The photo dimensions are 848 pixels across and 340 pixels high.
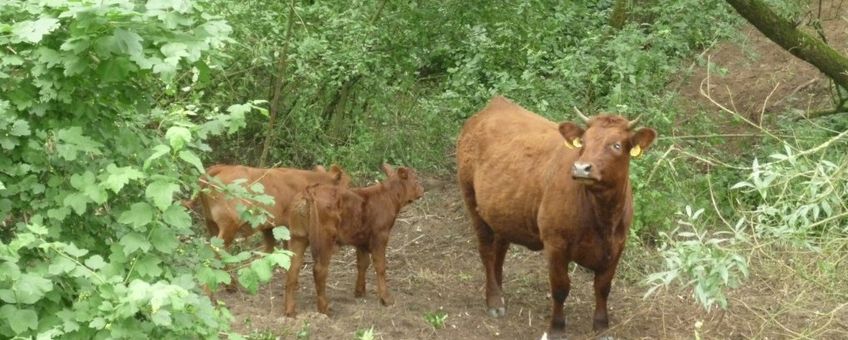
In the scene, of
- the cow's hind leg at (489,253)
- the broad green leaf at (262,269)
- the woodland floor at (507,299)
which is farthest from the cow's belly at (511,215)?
the broad green leaf at (262,269)

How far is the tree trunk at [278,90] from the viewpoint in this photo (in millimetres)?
10698

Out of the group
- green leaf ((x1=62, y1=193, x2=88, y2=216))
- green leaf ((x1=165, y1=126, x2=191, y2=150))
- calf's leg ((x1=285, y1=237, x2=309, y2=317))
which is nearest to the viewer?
green leaf ((x1=165, y1=126, x2=191, y2=150))

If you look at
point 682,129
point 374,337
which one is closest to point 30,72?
point 374,337

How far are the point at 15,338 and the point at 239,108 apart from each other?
1388 millimetres

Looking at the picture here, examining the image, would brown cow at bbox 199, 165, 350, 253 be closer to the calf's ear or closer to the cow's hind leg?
the cow's hind leg

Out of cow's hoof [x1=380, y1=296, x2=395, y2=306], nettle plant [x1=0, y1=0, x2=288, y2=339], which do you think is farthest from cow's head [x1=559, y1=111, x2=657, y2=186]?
nettle plant [x1=0, y1=0, x2=288, y2=339]

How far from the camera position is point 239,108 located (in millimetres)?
5555

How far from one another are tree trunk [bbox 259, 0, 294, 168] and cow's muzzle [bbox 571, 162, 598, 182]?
3555mm

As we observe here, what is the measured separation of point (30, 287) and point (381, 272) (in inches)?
172

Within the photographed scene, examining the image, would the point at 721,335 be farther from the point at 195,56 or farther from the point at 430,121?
the point at 195,56

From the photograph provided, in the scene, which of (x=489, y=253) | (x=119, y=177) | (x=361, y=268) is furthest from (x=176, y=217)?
(x=489, y=253)

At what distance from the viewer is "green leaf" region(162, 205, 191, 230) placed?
5.36 meters

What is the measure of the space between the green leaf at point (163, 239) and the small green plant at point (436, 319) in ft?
12.0

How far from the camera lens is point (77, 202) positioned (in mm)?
5359
